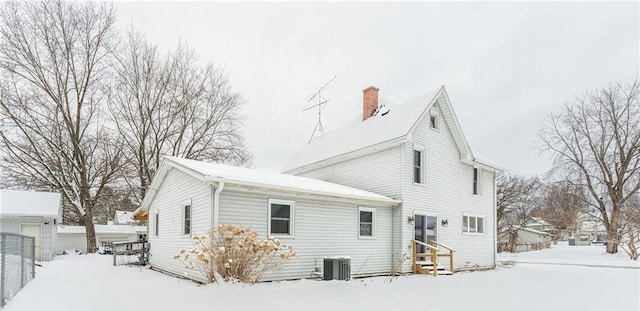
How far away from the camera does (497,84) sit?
2561cm

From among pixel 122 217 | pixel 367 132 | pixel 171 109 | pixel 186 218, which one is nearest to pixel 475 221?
pixel 367 132

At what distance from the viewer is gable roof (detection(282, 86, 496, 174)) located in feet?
49.1

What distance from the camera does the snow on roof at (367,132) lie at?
15211 mm

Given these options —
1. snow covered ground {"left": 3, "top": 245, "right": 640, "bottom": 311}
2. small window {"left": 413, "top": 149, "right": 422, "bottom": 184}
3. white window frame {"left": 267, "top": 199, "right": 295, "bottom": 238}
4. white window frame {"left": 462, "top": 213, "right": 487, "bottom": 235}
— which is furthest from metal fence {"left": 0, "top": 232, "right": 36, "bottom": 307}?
white window frame {"left": 462, "top": 213, "right": 487, "bottom": 235}

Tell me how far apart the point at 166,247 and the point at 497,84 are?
846 inches

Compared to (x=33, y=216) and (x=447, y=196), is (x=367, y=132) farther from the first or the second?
(x=33, y=216)

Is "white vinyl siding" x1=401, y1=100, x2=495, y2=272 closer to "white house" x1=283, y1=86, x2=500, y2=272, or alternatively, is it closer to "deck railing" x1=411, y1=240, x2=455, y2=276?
"white house" x1=283, y1=86, x2=500, y2=272

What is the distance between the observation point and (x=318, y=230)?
12.3 meters

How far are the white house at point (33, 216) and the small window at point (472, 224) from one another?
18739mm

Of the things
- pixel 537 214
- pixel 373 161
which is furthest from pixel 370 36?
pixel 537 214

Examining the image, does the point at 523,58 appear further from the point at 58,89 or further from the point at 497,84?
the point at 58,89

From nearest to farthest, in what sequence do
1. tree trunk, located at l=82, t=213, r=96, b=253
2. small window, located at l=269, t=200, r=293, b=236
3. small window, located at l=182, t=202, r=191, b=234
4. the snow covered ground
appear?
1. the snow covered ground
2. small window, located at l=269, t=200, r=293, b=236
3. small window, located at l=182, t=202, r=191, b=234
4. tree trunk, located at l=82, t=213, r=96, b=253

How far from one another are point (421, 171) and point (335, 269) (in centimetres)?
585

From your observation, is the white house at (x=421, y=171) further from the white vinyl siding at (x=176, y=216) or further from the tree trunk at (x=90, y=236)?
the tree trunk at (x=90, y=236)
